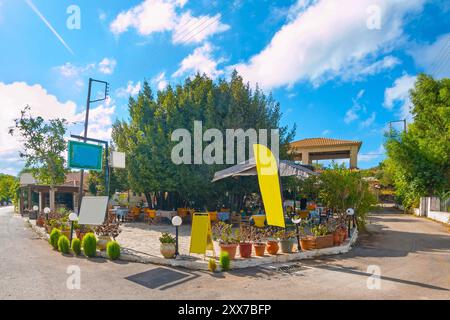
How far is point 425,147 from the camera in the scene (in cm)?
2078

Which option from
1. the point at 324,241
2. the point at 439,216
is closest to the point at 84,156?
the point at 324,241

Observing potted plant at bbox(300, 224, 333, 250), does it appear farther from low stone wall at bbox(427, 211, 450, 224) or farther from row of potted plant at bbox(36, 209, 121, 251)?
low stone wall at bbox(427, 211, 450, 224)

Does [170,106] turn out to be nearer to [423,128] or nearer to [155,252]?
[155,252]

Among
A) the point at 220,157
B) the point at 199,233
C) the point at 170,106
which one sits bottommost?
the point at 199,233

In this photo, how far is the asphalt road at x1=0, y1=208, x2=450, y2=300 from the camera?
5082 mm

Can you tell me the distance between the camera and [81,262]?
24.7ft

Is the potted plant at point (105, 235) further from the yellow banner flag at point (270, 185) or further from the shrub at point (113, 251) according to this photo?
the yellow banner flag at point (270, 185)

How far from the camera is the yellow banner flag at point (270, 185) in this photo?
27.4 ft

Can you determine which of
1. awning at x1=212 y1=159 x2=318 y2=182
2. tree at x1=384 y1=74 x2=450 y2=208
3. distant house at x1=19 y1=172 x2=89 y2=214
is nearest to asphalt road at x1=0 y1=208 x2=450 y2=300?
awning at x1=212 y1=159 x2=318 y2=182
